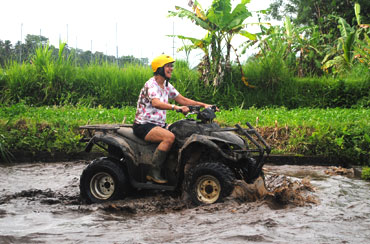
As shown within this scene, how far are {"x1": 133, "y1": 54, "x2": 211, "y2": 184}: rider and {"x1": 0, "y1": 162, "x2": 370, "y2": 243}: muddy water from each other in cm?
65

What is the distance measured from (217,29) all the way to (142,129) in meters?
10.8

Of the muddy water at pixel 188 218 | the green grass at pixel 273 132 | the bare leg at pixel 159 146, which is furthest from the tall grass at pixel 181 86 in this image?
the bare leg at pixel 159 146

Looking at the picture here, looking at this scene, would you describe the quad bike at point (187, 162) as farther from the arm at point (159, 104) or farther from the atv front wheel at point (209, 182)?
the arm at point (159, 104)

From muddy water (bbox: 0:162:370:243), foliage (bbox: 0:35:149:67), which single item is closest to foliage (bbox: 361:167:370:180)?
muddy water (bbox: 0:162:370:243)

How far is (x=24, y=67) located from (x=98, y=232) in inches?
496

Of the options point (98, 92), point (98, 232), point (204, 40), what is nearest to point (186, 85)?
point (204, 40)

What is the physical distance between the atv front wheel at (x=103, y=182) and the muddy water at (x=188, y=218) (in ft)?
0.56

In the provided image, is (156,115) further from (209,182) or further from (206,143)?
(209,182)

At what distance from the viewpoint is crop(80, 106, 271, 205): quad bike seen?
18.9 ft

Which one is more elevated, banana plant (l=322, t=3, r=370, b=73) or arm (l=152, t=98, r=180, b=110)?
banana plant (l=322, t=3, r=370, b=73)

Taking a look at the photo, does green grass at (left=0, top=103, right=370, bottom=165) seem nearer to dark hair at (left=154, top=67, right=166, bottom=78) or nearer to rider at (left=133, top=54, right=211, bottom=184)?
rider at (left=133, top=54, right=211, bottom=184)

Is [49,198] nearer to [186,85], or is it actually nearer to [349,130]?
[349,130]

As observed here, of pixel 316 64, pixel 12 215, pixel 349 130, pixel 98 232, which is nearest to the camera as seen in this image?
pixel 98 232

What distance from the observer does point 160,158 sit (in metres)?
6.12
